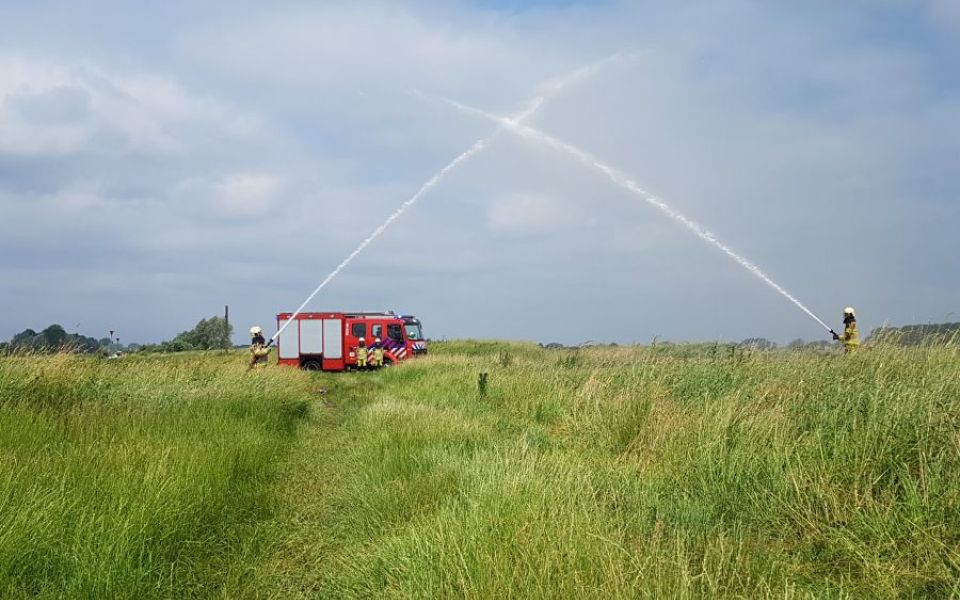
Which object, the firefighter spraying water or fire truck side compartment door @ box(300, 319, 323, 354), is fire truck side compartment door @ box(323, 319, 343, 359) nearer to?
fire truck side compartment door @ box(300, 319, 323, 354)

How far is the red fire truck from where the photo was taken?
33.7m

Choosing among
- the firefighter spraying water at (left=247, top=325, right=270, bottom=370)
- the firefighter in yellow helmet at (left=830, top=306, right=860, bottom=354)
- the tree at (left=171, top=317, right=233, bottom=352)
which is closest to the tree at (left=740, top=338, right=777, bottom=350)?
the firefighter in yellow helmet at (left=830, top=306, right=860, bottom=354)

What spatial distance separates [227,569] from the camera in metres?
5.45

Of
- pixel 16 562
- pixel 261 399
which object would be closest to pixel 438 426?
pixel 16 562

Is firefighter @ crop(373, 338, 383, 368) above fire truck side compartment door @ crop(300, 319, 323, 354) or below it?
below

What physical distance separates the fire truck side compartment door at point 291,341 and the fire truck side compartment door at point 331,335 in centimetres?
142

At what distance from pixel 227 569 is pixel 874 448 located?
17.1ft

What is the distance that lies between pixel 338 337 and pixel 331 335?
1.15 feet

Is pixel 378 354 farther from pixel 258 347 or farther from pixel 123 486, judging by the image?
pixel 123 486

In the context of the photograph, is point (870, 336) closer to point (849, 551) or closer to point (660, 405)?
point (660, 405)

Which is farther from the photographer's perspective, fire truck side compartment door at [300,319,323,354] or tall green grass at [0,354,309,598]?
fire truck side compartment door at [300,319,323,354]

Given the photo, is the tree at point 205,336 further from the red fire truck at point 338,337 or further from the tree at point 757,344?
the tree at point 757,344

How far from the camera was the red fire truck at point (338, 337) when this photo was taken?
111ft

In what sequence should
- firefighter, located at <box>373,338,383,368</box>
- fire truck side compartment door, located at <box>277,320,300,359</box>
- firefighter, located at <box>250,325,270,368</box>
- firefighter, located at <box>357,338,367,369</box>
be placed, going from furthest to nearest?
1. fire truck side compartment door, located at <box>277,320,300,359</box>
2. firefighter, located at <box>373,338,383,368</box>
3. firefighter, located at <box>357,338,367,369</box>
4. firefighter, located at <box>250,325,270,368</box>
